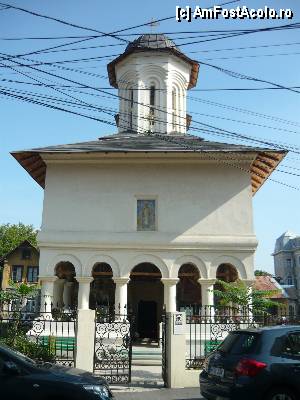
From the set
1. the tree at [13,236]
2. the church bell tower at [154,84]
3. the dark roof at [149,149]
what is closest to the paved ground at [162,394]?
the dark roof at [149,149]

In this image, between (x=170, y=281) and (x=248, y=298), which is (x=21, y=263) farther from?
(x=248, y=298)

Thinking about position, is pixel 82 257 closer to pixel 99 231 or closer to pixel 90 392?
pixel 99 231

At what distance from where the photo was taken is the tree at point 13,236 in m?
52.0

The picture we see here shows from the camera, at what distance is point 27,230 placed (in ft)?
179

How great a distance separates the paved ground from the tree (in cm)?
4423

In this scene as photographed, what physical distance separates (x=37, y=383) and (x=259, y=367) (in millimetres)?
2982

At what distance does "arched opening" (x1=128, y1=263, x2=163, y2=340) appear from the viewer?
20.3m

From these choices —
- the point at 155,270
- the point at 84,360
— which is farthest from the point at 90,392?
the point at 155,270

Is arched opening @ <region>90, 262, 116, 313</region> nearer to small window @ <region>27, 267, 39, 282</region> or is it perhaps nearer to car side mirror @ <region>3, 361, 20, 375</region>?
car side mirror @ <region>3, 361, 20, 375</region>

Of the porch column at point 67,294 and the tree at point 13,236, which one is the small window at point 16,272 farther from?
the porch column at point 67,294

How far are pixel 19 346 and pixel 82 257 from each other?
6.91 meters

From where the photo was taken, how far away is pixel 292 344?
6.64 m

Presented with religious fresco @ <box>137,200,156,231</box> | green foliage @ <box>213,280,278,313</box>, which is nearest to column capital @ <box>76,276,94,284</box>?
religious fresco @ <box>137,200,156,231</box>

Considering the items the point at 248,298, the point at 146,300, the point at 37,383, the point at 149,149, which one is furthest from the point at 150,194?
the point at 37,383
